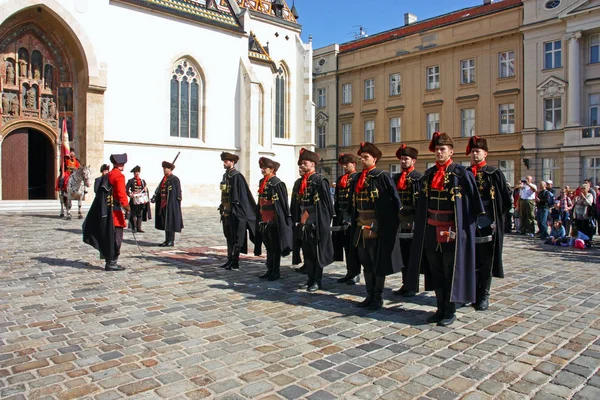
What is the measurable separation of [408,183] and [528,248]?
A: 260 inches

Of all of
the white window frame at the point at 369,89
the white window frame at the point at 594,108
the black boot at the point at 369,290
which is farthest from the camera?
the white window frame at the point at 369,89

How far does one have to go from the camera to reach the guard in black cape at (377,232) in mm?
5914

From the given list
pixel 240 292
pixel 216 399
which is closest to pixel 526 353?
pixel 216 399

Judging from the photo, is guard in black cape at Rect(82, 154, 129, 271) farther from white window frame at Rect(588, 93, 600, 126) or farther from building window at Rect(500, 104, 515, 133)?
building window at Rect(500, 104, 515, 133)

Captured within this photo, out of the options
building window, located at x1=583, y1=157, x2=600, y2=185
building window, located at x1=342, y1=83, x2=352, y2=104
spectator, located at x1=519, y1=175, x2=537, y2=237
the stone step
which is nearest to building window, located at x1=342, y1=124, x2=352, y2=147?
building window, located at x1=342, y1=83, x2=352, y2=104

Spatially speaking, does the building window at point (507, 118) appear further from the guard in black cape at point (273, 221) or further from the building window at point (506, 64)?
the guard in black cape at point (273, 221)

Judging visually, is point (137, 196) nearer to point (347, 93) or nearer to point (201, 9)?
point (201, 9)

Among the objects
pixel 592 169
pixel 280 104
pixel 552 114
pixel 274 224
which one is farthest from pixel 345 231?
pixel 280 104

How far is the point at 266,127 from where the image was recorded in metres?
28.5

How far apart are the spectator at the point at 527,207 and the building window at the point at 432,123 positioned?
1891cm

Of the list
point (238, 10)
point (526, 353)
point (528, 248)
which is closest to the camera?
point (526, 353)

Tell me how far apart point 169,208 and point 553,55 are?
2619 cm

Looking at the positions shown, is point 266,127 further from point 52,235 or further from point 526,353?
point 526,353

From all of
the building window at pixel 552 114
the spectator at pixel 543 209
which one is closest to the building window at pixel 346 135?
the building window at pixel 552 114
